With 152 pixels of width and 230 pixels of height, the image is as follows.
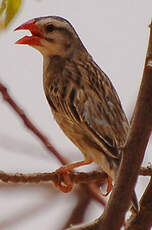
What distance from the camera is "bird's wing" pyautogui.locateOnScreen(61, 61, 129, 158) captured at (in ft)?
12.3

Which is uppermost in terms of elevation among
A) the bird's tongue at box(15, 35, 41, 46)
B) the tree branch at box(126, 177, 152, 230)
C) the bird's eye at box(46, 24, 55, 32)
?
the bird's eye at box(46, 24, 55, 32)

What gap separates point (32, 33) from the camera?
14.5 feet

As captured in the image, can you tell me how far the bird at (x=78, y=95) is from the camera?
149 inches

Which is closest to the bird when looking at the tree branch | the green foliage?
the tree branch

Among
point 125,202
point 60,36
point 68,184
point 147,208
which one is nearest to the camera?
point 125,202

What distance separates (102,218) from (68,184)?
130cm

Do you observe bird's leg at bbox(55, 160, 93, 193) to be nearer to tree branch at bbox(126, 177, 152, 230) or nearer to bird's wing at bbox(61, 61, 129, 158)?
bird's wing at bbox(61, 61, 129, 158)

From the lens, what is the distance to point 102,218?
2.37 meters

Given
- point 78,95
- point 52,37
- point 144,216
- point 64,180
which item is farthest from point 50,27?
point 144,216

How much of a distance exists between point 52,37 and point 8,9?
7.92 ft

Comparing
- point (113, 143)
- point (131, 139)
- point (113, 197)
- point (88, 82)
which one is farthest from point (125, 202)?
point (88, 82)

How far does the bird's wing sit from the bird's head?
483 millimetres

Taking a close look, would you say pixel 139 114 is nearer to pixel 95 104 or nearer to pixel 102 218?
pixel 102 218

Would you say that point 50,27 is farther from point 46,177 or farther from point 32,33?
point 46,177
